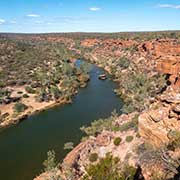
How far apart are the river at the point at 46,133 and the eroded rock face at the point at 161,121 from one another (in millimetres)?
14941

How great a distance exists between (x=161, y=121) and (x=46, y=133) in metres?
27.9

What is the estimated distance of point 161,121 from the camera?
95.9ft

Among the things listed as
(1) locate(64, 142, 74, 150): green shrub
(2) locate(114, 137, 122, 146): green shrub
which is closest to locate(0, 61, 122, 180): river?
(1) locate(64, 142, 74, 150): green shrub

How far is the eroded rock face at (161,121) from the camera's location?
28.1 metres

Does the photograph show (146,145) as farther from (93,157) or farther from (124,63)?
(124,63)

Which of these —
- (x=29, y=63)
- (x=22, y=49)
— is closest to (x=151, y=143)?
(x=29, y=63)

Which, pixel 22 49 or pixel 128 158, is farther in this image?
pixel 22 49

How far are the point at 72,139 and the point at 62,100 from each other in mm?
24168

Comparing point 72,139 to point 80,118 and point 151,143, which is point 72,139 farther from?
point 151,143

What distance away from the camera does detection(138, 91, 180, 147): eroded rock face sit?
28.1 meters

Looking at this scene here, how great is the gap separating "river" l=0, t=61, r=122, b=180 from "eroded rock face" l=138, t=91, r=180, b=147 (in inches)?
588

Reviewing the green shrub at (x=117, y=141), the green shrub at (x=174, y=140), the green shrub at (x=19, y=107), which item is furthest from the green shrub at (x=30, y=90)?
the green shrub at (x=174, y=140)

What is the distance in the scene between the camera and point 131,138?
3416 centimetres

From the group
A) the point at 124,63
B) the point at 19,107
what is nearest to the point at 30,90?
the point at 19,107
